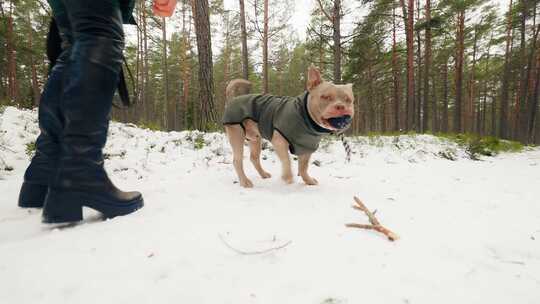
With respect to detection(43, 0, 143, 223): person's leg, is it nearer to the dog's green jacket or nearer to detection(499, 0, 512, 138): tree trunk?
the dog's green jacket

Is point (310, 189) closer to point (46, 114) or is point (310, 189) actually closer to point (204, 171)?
point (204, 171)

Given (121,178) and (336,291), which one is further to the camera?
(121,178)

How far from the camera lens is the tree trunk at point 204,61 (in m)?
5.63

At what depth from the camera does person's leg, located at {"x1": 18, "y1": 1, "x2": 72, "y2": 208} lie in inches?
57.7

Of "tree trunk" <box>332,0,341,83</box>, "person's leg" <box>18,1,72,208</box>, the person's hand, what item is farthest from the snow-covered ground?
"tree trunk" <box>332,0,341,83</box>

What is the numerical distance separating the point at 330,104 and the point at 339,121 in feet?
0.50

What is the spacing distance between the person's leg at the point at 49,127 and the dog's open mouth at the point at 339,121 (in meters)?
1.76

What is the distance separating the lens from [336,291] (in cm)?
81

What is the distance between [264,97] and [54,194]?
1.89 m

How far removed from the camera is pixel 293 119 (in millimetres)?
2299

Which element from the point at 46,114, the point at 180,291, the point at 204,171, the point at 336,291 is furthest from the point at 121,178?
the point at 336,291

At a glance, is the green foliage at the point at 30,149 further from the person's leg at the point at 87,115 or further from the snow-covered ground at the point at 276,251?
the person's leg at the point at 87,115

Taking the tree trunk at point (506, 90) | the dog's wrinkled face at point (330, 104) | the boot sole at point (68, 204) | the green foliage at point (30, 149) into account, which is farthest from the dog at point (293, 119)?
the tree trunk at point (506, 90)

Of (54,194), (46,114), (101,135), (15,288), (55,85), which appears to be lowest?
(15,288)
